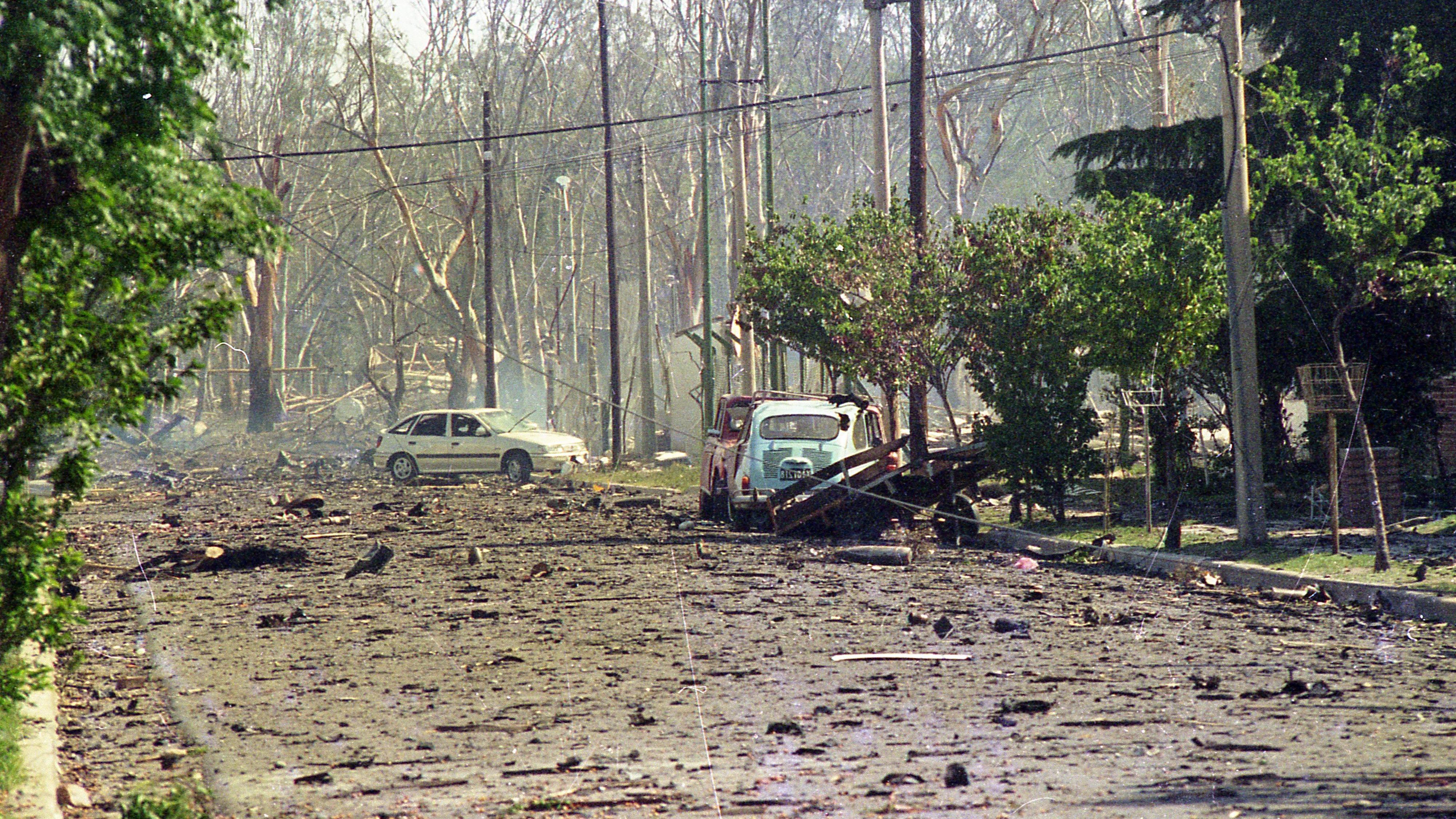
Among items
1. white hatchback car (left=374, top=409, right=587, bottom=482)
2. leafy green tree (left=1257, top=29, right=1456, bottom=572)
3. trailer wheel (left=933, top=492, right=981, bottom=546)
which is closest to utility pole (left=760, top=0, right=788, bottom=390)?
white hatchback car (left=374, top=409, right=587, bottom=482)

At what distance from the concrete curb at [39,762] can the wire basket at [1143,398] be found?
12035 millimetres

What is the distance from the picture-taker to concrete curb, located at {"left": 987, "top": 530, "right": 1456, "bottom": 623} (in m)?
11.6

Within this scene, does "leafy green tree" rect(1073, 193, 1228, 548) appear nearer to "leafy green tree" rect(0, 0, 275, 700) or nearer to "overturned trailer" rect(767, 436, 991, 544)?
"overturned trailer" rect(767, 436, 991, 544)

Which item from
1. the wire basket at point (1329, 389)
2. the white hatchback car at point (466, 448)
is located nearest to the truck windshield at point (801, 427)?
the wire basket at point (1329, 389)

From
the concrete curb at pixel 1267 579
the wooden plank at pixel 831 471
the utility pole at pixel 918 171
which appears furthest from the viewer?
the utility pole at pixel 918 171

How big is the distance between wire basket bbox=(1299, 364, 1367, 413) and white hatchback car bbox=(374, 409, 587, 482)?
20368 mm

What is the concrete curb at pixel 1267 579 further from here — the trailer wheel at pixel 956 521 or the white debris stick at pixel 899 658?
the white debris stick at pixel 899 658

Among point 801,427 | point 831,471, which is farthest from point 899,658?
point 801,427

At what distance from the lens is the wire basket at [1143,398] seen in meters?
17.0

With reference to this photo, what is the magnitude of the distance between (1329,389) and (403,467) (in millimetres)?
23099

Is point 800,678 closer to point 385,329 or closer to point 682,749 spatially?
point 682,749

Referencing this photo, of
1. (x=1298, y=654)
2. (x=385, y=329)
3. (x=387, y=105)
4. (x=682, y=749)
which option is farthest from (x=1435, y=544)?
(x=385, y=329)

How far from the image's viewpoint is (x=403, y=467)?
3284 centimetres

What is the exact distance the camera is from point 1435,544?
1556 cm
